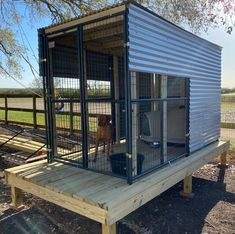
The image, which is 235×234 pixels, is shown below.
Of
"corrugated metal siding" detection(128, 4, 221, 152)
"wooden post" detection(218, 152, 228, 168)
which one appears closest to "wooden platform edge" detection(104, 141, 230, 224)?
"corrugated metal siding" detection(128, 4, 221, 152)

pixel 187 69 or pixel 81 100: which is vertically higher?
pixel 187 69

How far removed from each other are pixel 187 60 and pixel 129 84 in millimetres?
1672

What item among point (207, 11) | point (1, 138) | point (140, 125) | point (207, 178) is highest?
point (207, 11)

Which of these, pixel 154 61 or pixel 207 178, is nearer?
pixel 154 61

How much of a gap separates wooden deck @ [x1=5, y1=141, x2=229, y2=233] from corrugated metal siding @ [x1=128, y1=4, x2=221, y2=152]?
972 millimetres

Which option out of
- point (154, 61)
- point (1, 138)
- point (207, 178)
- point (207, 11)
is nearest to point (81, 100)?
point (154, 61)

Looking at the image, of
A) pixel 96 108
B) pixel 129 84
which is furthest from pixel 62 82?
pixel 129 84

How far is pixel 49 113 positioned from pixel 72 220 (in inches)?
59.6

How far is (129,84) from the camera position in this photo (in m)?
2.50

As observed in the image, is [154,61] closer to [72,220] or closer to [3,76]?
[72,220]

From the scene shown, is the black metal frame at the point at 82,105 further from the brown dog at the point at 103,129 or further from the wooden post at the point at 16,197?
the wooden post at the point at 16,197

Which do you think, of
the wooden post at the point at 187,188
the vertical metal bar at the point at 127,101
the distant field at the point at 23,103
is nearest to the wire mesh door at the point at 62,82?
the vertical metal bar at the point at 127,101

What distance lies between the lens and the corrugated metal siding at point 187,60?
2.60 metres

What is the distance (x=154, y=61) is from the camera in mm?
2883
